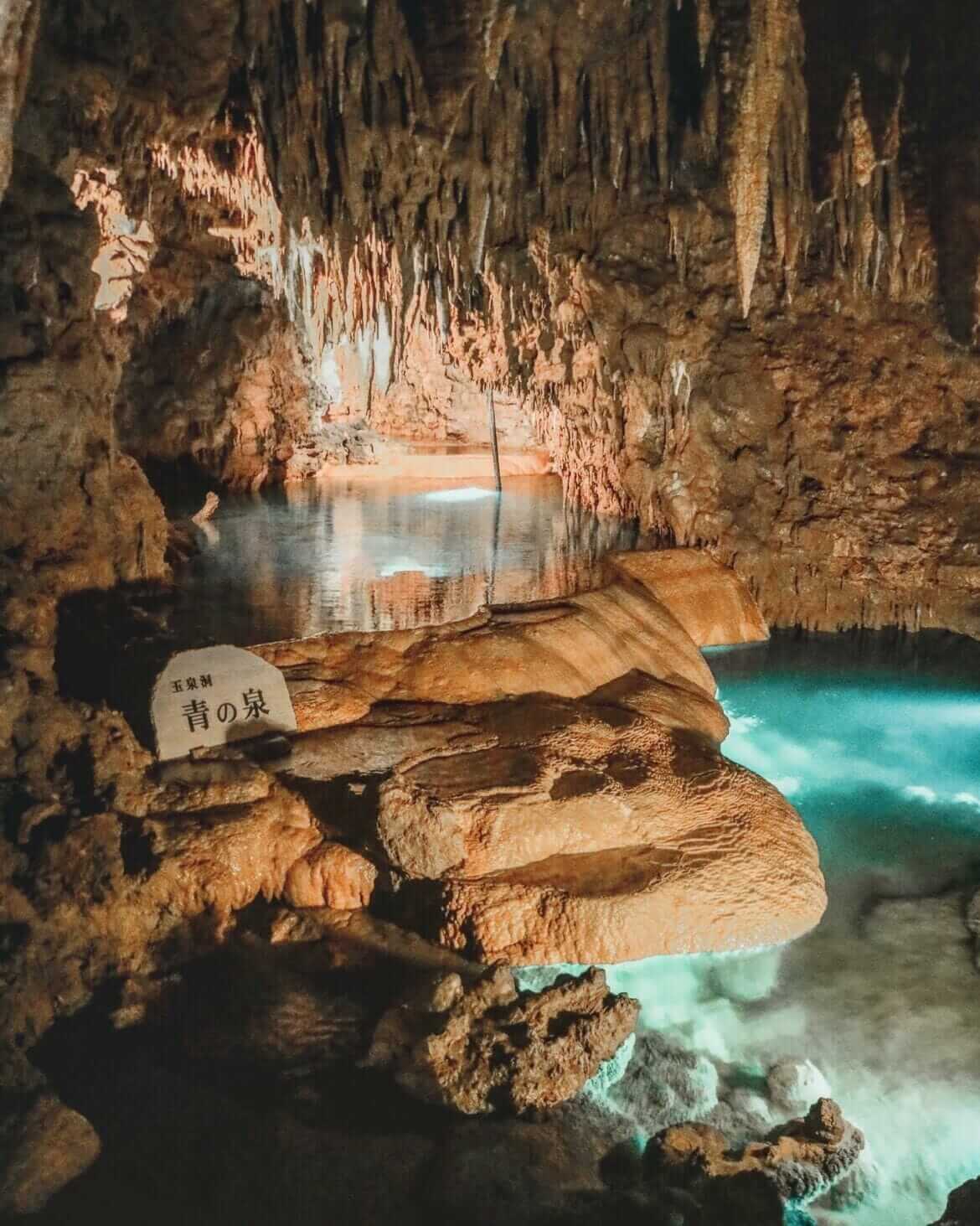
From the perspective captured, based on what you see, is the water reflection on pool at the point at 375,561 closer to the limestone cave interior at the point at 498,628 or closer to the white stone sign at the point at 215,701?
the limestone cave interior at the point at 498,628

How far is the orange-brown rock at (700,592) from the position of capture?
812cm

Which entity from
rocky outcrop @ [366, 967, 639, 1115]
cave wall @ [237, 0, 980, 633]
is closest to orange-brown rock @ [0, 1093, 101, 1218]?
rocky outcrop @ [366, 967, 639, 1115]

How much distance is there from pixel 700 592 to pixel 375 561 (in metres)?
2.77

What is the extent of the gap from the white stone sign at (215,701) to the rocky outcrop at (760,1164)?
8.15 feet

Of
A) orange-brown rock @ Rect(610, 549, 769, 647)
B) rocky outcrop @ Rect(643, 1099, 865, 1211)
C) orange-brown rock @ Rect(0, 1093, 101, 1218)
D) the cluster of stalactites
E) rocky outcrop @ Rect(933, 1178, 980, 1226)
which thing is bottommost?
rocky outcrop @ Rect(643, 1099, 865, 1211)

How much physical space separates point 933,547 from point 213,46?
23.2ft

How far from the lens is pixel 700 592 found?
27.6 ft

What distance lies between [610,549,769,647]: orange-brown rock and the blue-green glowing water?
89 centimetres

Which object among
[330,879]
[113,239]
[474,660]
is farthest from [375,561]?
[330,879]

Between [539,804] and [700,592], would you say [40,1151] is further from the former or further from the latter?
[700,592]

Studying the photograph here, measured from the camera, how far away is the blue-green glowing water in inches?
137

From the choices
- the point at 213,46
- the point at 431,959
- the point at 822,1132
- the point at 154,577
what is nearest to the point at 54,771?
the point at 431,959

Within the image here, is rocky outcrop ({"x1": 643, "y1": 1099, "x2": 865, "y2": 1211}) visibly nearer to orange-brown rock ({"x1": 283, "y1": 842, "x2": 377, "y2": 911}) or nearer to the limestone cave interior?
the limestone cave interior

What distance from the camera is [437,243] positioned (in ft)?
28.3
